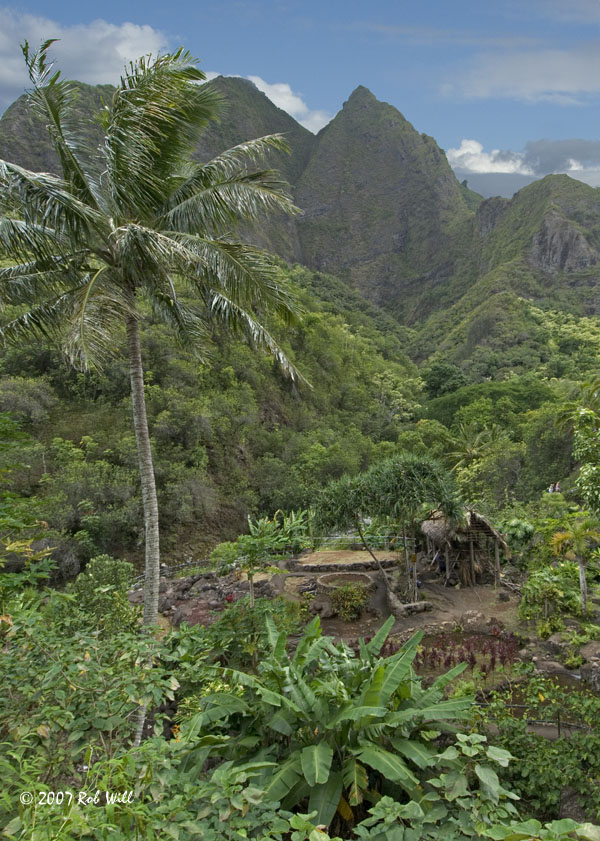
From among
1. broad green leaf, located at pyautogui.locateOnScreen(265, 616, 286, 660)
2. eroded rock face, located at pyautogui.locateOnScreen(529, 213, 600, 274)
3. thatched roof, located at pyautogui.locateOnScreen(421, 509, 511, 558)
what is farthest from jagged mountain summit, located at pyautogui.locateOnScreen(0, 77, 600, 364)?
broad green leaf, located at pyautogui.locateOnScreen(265, 616, 286, 660)

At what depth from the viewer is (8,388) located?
67.1 ft

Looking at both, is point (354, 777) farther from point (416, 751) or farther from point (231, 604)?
point (231, 604)

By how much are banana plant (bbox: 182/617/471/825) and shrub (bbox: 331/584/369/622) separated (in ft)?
26.9

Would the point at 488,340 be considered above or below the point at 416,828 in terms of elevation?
above

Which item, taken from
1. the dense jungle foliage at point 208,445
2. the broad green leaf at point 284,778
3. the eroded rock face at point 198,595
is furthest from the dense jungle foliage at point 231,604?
the eroded rock face at point 198,595

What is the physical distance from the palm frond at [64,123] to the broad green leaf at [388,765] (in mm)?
6096

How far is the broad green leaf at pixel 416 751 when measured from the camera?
3662 mm

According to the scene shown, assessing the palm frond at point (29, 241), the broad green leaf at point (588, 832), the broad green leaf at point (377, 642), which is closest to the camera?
the broad green leaf at point (588, 832)

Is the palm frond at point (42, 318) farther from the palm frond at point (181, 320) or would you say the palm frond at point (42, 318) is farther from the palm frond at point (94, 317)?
the palm frond at point (181, 320)

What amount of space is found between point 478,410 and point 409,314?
60.7 meters

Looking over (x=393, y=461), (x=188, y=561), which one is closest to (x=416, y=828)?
(x=393, y=461)

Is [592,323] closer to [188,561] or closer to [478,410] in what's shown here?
[478,410]

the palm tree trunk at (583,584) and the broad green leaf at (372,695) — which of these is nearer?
the broad green leaf at (372,695)

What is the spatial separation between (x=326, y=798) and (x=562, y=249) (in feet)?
272
